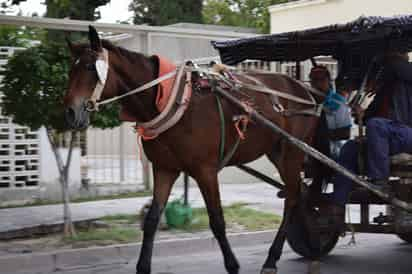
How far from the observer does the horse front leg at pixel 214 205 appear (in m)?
6.13

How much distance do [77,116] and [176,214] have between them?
4.12m

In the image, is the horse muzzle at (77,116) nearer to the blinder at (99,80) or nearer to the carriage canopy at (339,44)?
the blinder at (99,80)

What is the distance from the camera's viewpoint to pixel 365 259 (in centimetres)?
797

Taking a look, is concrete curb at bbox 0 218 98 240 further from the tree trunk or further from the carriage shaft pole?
the carriage shaft pole

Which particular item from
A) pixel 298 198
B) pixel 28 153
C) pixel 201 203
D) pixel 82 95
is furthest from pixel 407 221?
pixel 28 153

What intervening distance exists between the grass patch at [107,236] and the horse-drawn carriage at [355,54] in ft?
7.31

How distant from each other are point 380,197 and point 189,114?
2021mm

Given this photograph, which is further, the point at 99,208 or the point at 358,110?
the point at 99,208

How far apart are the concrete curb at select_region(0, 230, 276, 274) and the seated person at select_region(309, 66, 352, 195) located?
83.0 inches

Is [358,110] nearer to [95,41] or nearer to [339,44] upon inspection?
[339,44]

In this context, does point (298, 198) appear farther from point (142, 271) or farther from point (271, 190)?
point (271, 190)

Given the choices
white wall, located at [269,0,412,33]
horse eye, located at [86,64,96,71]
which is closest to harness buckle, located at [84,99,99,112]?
horse eye, located at [86,64,96,71]

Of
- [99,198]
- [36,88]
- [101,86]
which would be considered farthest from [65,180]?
[99,198]

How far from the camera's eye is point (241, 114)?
6430 mm
